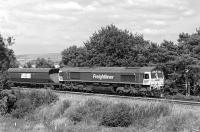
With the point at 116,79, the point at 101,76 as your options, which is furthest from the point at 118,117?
the point at 101,76

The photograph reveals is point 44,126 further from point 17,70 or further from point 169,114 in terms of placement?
point 17,70

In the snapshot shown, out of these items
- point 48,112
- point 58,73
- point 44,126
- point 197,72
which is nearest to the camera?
point 44,126

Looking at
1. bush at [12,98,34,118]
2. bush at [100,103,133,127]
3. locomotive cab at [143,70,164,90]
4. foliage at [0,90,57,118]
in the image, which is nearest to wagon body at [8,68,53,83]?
foliage at [0,90,57,118]

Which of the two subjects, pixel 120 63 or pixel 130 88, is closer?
pixel 130 88

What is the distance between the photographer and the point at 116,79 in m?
41.2

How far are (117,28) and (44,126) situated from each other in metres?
38.9

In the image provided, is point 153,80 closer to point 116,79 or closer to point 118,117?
point 116,79

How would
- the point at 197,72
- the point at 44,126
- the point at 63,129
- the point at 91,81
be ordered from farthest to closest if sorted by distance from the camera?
the point at 91,81 → the point at 197,72 → the point at 44,126 → the point at 63,129

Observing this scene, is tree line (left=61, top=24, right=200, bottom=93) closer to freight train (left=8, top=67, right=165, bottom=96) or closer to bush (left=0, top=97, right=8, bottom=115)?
freight train (left=8, top=67, right=165, bottom=96)

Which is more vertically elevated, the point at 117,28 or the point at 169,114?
the point at 117,28

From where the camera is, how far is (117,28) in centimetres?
6197

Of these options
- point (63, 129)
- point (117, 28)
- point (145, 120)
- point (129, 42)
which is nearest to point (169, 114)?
point (145, 120)

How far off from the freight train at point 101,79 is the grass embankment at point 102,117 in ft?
30.2

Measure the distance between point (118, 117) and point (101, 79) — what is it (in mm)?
17686
